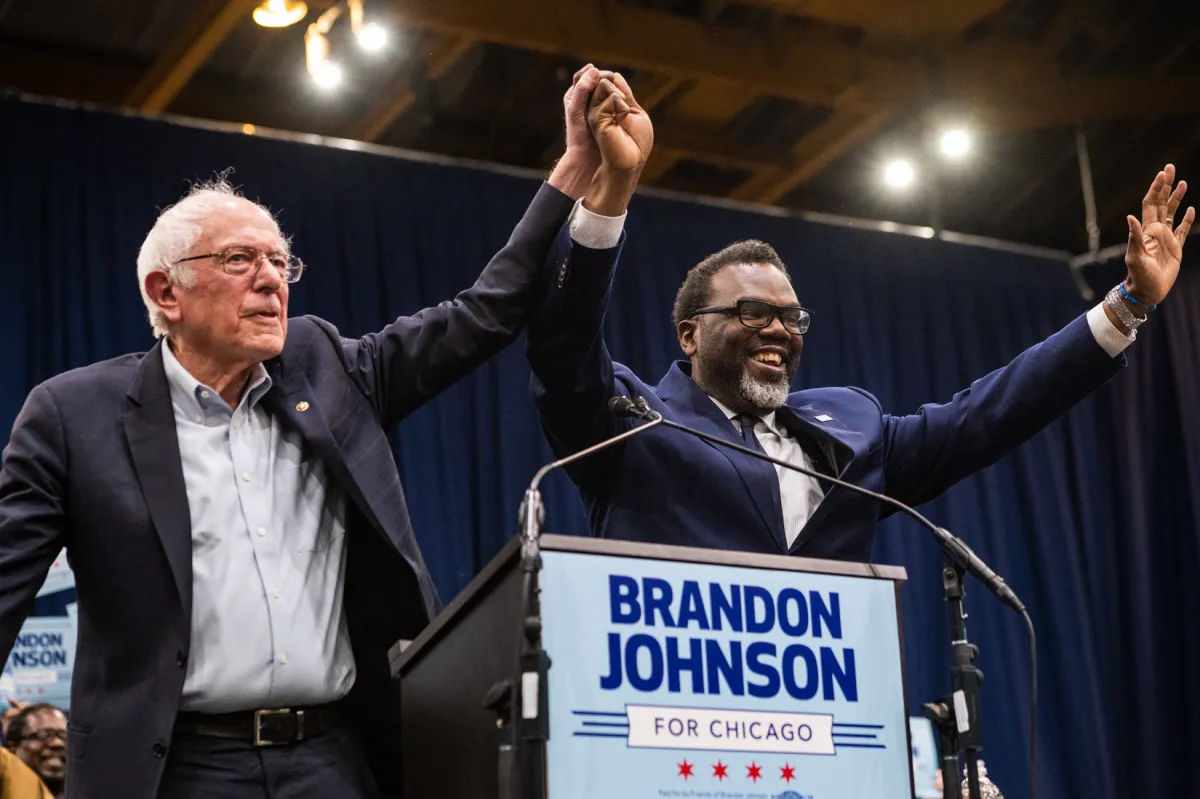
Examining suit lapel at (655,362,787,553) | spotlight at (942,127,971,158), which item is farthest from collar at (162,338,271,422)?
spotlight at (942,127,971,158)

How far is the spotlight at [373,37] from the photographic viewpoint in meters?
5.58

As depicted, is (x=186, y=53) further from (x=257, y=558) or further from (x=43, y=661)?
(x=257, y=558)

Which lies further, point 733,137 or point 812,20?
point 733,137

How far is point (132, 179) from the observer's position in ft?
18.0

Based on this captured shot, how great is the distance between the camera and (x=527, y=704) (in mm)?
1579

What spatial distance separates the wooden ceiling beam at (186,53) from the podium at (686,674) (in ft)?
13.3

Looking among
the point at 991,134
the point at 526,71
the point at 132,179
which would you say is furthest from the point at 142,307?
the point at 991,134

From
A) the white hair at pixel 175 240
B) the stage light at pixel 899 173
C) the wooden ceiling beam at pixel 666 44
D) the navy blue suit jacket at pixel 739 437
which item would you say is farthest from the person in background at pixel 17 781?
the stage light at pixel 899 173

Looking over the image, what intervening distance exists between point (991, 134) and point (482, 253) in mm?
2340

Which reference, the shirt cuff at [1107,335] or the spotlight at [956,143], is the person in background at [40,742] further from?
the spotlight at [956,143]

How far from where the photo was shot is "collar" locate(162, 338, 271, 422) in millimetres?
2129

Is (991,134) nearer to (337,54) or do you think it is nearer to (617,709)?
(337,54)

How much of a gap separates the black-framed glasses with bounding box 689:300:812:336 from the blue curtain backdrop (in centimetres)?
294

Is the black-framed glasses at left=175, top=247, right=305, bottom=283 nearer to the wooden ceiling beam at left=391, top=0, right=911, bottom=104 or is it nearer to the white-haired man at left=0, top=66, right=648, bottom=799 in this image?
the white-haired man at left=0, top=66, right=648, bottom=799
